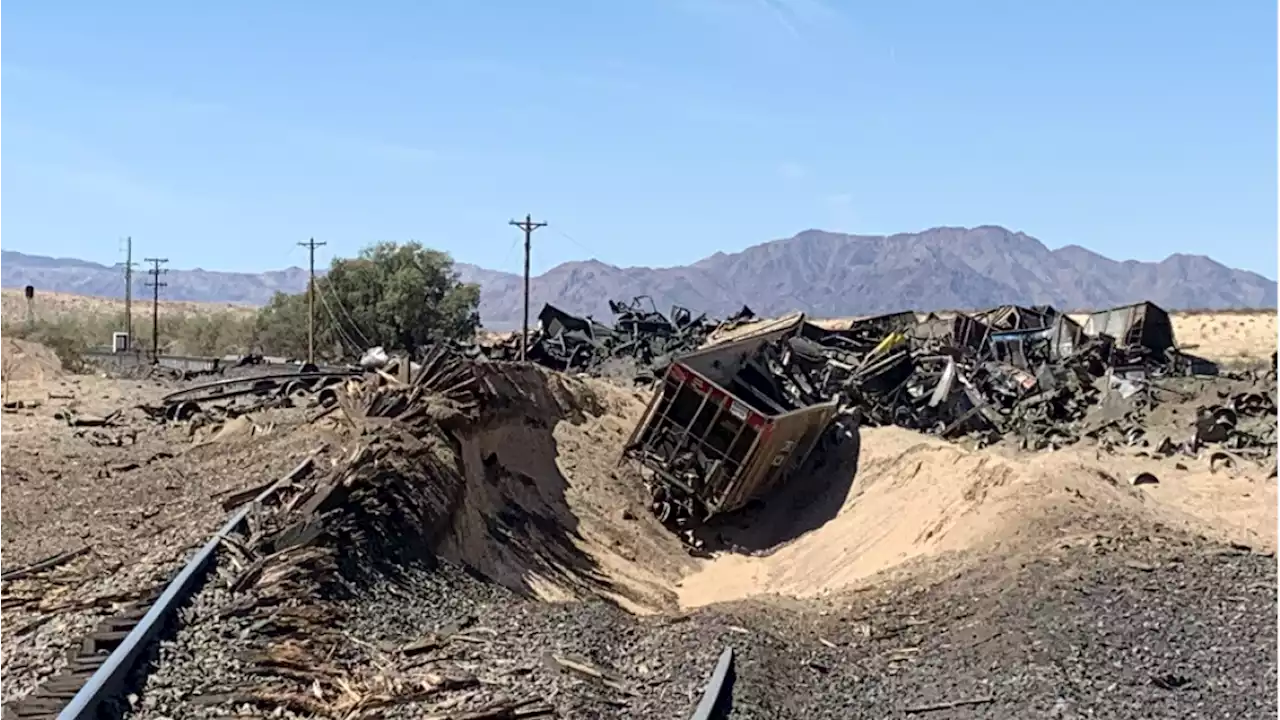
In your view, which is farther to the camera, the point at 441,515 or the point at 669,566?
the point at 669,566

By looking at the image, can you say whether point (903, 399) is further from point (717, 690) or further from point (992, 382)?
point (717, 690)

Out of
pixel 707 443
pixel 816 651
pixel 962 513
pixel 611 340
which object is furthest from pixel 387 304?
pixel 816 651

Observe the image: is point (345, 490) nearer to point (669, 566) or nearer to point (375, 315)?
point (669, 566)

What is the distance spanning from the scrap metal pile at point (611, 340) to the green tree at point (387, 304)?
18021 millimetres

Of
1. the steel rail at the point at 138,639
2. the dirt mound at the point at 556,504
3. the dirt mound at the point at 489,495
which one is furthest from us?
the dirt mound at the point at 556,504

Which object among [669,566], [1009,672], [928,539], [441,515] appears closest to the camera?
[1009,672]

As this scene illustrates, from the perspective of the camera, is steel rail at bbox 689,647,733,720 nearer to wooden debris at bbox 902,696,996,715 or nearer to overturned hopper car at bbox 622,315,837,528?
wooden debris at bbox 902,696,996,715

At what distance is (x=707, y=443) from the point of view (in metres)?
23.6

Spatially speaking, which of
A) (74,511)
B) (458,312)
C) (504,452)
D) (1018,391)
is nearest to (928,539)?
(504,452)

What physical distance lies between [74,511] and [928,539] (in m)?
11.2

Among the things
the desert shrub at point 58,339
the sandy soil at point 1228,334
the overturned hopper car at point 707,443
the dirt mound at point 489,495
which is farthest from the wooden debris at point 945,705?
the sandy soil at point 1228,334

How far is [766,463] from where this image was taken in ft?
77.8

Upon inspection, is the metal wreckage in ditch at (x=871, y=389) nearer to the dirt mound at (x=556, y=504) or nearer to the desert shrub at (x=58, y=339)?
the dirt mound at (x=556, y=504)

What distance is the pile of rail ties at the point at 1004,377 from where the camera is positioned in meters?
27.6
